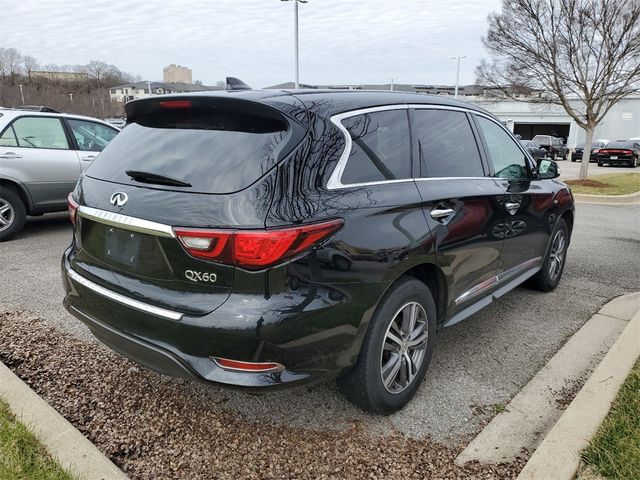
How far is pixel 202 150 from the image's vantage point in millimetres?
2352

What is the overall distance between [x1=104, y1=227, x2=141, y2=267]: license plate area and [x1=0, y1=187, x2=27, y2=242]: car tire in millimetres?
4836

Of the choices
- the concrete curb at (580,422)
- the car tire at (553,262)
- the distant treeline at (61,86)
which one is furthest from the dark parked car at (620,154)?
the distant treeline at (61,86)

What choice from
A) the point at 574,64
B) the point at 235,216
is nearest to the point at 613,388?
the point at 235,216

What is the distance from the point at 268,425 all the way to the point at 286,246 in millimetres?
1155

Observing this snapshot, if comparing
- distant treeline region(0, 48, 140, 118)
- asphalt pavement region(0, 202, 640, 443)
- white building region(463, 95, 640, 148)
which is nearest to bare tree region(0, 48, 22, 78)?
distant treeline region(0, 48, 140, 118)

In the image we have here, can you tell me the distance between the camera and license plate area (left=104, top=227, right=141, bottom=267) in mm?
2326

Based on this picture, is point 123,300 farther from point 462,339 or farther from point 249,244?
point 462,339

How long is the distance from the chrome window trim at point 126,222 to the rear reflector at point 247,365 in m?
0.60

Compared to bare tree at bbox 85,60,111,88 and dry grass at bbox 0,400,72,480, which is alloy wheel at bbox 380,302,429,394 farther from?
bare tree at bbox 85,60,111,88

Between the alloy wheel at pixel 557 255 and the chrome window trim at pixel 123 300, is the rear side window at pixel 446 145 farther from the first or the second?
the alloy wheel at pixel 557 255

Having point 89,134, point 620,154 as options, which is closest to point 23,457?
point 89,134

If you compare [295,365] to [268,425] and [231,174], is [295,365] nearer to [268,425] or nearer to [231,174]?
[268,425]

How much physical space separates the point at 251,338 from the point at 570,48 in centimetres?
1376

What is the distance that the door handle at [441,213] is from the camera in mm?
2774
